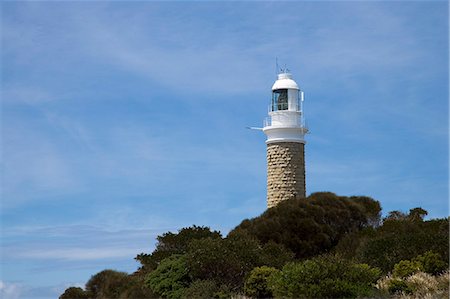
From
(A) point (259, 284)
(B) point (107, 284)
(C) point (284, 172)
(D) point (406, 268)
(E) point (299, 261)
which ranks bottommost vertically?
(A) point (259, 284)

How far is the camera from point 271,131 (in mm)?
43094

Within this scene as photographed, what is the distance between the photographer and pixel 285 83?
4416 centimetres

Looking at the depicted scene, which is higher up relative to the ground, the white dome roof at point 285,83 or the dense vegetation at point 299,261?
A: the white dome roof at point 285,83

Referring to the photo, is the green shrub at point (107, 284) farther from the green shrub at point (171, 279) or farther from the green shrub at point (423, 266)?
the green shrub at point (423, 266)

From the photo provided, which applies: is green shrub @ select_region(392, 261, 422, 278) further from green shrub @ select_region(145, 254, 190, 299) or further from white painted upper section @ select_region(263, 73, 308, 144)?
white painted upper section @ select_region(263, 73, 308, 144)

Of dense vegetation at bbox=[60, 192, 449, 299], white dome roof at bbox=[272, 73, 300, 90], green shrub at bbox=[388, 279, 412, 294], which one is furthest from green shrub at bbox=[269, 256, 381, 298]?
white dome roof at bbox=[272, 73, 300, 90]

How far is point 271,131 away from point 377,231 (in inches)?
423

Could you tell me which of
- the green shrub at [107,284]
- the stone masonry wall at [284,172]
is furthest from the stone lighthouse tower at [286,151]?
the green shrub at [107,284]

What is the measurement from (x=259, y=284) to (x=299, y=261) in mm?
5949

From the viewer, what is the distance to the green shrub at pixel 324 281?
21.4 meters

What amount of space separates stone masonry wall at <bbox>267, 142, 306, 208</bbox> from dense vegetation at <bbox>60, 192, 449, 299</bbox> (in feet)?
7.14

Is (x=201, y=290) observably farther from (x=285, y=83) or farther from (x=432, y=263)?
(x=285, y=83)

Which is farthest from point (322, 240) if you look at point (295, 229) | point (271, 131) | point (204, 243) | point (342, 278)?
point (342, 278)

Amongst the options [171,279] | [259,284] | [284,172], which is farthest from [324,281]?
[284,172]
